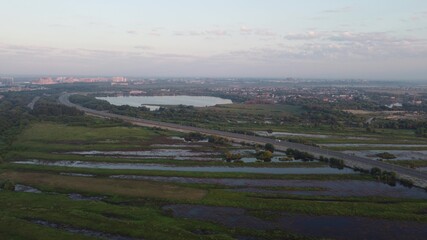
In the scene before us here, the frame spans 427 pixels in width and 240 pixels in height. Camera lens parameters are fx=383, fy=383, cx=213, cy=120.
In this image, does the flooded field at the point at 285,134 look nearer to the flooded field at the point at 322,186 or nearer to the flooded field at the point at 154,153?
the flooded field at the point at 154,153

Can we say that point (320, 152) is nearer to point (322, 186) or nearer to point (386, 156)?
point (386, 156)

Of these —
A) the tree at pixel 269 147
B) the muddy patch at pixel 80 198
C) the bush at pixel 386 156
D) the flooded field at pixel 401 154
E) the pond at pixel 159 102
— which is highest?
the pond at pixel 159 102

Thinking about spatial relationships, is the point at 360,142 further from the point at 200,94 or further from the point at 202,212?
the point at 200,94

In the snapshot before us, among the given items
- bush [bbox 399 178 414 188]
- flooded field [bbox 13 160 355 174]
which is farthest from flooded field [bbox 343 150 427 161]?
bush [bbox 399 178 414 188]

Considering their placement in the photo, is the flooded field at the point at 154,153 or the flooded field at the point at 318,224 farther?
the flooded field at the point at 154,153

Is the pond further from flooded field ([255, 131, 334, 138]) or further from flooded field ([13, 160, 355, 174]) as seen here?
flooded field ([13, 160, 355, 174])

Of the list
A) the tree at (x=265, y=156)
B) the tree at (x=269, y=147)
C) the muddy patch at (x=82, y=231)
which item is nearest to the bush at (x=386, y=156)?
the tree at (x=269, y=147)

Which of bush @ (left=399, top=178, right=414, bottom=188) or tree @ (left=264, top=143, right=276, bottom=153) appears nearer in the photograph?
bush @ (left=399, top=178, right=414, bottom=188)
